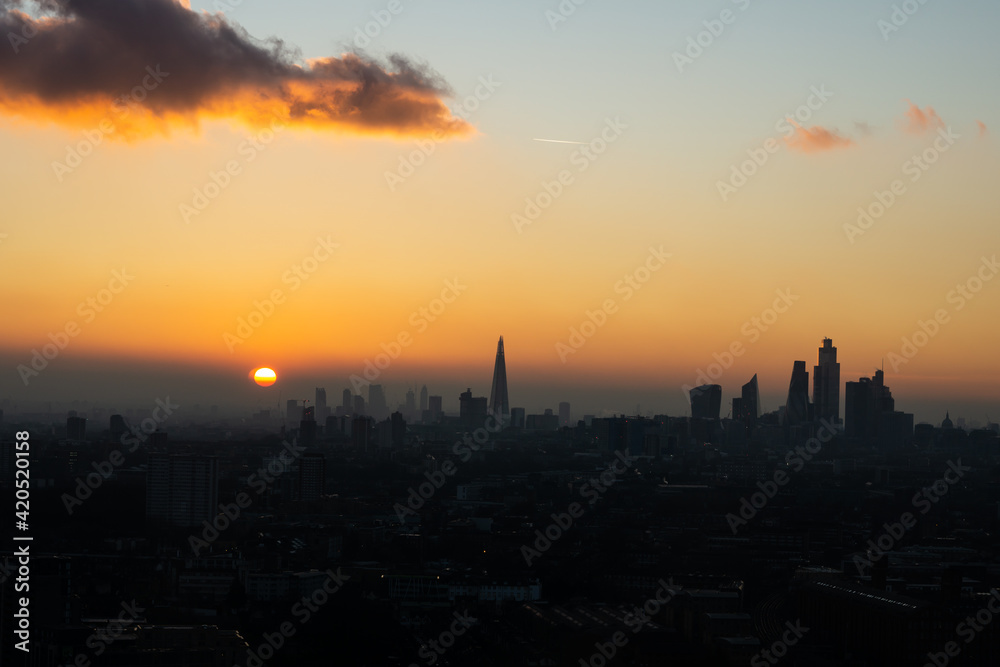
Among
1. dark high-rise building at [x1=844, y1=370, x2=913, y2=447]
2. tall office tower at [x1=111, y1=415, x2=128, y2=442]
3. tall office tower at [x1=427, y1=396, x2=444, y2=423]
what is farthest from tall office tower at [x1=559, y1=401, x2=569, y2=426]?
tall office tower at [x1=111, y1=415, x2=128, y2=442]

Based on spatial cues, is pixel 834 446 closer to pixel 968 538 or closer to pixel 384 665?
pixel 968 538

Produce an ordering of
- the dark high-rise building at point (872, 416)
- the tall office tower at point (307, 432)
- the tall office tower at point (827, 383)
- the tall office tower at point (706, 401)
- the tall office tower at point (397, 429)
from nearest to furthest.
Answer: the tall office tower at point (307, 432)
the tall office tower at point (397, 429)
the dark high-rise building at point (872, 416)
the tall office tower at point (827, 383)
the tall office tower at point (706, 401)

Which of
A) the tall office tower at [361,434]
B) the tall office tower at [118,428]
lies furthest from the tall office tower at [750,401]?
the tall office tower at [118,428]

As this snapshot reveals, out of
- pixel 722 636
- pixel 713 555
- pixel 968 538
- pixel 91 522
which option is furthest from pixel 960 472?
pixel 722 636

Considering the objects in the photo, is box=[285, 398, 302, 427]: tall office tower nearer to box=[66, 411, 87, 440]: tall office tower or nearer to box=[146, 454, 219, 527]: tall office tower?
box=[66, 411, 87, 440]: tall office tower

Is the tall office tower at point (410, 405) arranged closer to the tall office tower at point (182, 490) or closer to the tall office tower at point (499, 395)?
the tall office tower at point (499, 395)

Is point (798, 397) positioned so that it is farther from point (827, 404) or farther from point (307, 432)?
point (307, 432)
